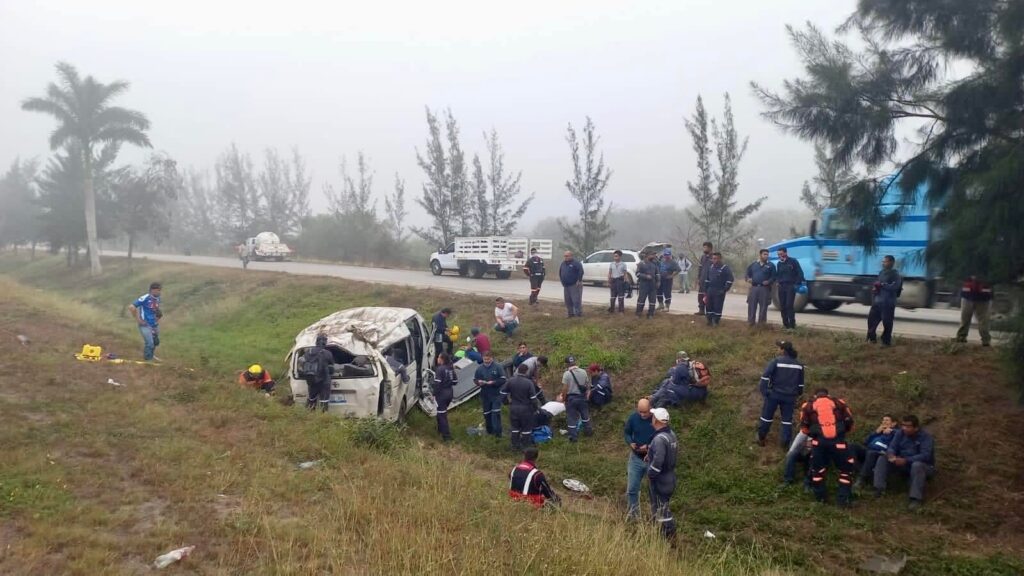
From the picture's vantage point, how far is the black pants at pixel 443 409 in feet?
35.0

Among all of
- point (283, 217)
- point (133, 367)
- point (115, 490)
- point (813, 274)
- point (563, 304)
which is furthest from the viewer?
point (283, 217)

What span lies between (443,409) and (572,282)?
519 cm

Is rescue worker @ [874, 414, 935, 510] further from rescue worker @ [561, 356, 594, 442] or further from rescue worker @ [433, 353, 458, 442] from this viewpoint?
rescue worker @ [433, 353, 458, 442]

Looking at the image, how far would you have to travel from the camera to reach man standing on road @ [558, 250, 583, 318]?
14.6 m

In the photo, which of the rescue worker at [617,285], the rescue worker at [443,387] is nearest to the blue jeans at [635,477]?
the rescue worker at [443,387]

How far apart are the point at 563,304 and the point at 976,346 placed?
9.28 meters

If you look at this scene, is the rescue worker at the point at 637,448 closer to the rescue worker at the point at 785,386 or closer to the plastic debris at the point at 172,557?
the rescue worker at the point at 785,386

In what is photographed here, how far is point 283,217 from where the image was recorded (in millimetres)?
67688

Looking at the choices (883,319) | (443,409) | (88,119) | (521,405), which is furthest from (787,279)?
(88,119)

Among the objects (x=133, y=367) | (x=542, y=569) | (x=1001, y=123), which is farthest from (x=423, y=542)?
(x=133, y=367)

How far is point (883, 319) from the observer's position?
10.5 metres

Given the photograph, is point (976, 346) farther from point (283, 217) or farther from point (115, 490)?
point (283, 217)

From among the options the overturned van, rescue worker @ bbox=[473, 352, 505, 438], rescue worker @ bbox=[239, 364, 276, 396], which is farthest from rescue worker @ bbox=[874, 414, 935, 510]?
rescue worker @ bbox=[239, 364, 276, 396]

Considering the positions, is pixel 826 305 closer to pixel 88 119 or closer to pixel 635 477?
pixel 635 477
